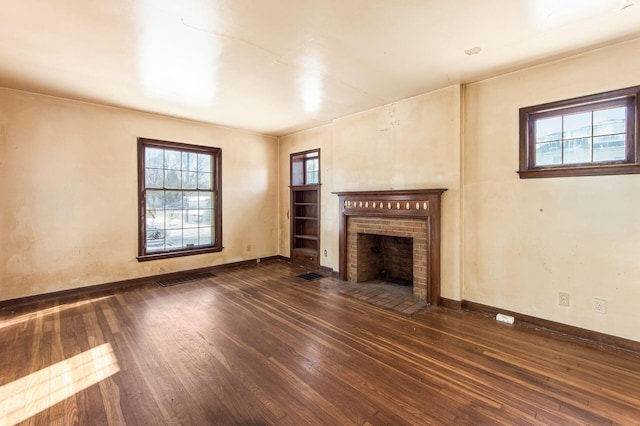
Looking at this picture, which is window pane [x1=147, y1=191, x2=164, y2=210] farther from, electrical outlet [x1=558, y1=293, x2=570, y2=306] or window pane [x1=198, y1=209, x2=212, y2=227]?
electrical outlet [x1=558, y1=293, x2=570, y2=306]

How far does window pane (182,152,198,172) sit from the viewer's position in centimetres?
525

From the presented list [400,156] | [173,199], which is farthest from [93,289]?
[400,156]

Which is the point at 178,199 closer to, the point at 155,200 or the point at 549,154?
the point at 155,200

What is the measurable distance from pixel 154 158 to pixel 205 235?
165 centimetres

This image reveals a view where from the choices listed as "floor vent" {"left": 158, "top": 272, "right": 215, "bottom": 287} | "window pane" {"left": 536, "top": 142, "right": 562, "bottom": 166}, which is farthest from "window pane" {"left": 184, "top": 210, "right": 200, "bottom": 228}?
"window pane" {"left": 536, "top": 142, "right": 562, "bottom": 166}

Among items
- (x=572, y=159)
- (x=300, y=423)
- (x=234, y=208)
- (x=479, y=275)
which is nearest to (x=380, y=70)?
(x=572, y=159)

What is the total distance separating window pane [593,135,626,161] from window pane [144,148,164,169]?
5.88 m

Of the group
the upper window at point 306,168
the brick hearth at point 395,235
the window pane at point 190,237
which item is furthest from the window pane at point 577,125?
the window pane at point 190,237

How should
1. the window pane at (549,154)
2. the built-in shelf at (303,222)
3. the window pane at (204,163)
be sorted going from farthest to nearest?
the built-in shelf at (303,222), the window pane at (204,163), the window pane at (549,154)

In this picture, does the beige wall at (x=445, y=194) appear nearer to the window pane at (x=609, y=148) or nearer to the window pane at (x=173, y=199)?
the window pane at (x=609, y=148)

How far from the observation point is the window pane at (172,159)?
5.04 meters

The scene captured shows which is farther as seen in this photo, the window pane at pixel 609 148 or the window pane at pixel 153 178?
the window pane at pixel 153 178

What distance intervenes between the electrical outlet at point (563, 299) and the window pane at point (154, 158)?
5882 mm

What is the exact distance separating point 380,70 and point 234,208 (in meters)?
3.92
